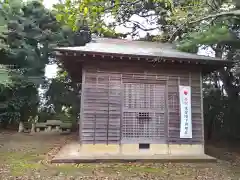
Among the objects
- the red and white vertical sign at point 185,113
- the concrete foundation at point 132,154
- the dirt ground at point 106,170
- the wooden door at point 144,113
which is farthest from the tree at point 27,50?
the red and white vertical sign at point 185,113

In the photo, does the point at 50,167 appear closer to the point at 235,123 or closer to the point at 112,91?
the point at 112,91

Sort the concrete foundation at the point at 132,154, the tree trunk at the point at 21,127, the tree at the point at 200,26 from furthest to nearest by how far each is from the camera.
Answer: the tree trunk at the point at 21,127 < the concrete foundation at the point at 132,154 < the tree at the point at 200,26

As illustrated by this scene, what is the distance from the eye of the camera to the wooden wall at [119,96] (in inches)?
374

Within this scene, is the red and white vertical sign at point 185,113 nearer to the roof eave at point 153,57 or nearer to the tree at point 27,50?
the roof eave at point 153,57

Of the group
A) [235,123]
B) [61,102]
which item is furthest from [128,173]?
[61,102]

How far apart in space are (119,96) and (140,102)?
31.5 inches

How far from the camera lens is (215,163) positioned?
358 inches

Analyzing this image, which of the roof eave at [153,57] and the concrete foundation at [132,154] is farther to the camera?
the roof eave at [153,57]

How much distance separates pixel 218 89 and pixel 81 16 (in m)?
13.1

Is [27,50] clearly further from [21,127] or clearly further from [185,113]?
[185,113]

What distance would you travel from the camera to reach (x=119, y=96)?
31.9ft

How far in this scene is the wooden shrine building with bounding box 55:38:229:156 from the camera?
9477mm

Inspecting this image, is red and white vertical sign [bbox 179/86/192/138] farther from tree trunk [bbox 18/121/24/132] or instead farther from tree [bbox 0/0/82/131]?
tree trunk [bbox 18/121/24/132]

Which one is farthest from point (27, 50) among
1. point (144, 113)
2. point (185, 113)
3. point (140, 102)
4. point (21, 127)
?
point (185, 113)
